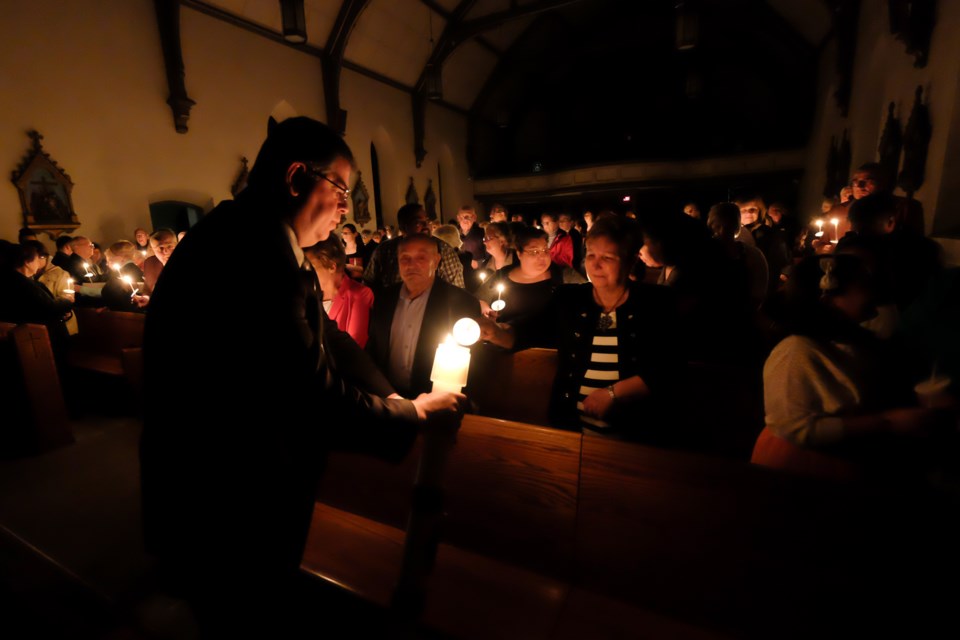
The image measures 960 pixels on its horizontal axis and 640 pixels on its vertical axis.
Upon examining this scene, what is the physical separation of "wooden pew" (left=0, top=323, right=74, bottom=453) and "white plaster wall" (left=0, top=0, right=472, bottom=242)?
14.5 ft

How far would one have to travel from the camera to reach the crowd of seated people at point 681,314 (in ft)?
5.39

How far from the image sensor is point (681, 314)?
2736 millimetres

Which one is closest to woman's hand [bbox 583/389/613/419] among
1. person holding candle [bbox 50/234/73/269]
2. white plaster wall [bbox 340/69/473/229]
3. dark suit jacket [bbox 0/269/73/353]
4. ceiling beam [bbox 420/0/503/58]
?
dark suit jacket [bbox 0/269/73/353]

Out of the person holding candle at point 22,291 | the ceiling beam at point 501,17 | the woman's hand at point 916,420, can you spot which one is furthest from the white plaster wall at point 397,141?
the woman's hand at point 916,420

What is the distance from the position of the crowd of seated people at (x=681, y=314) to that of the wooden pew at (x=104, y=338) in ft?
2.57

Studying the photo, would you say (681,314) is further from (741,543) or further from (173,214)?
(173,214)

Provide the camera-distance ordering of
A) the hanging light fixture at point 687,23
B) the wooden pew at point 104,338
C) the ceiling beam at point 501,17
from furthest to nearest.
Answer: the ceiling beam at point 501,17 < the hanging light fixture at point 687,23 < the wooden pew at point 104,338

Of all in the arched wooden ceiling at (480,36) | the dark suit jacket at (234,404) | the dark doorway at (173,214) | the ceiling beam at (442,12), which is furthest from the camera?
the ceiling beam at (442,12)

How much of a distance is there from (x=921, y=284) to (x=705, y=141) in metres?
15.5

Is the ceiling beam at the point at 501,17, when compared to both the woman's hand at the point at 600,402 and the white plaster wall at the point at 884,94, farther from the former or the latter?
the woman's hand at the point at 600,402

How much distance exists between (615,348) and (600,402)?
28 centimetres

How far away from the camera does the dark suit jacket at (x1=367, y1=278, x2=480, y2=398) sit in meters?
2.61

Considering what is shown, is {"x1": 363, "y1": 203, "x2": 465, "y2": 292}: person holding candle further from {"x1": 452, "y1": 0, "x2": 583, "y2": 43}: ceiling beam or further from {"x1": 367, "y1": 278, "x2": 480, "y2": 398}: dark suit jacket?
{"x1": 452, "y1": 0, "x2": 583, "y2": 43}: ceiling beam

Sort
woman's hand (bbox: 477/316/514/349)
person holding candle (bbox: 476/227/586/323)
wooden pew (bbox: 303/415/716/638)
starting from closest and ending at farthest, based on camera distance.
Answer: wooden pew (bbox: 303/415/716/638)
woman's hand (bbox: 477/316/514/349)
person holding candle (bbox: 476/227/586/323)
